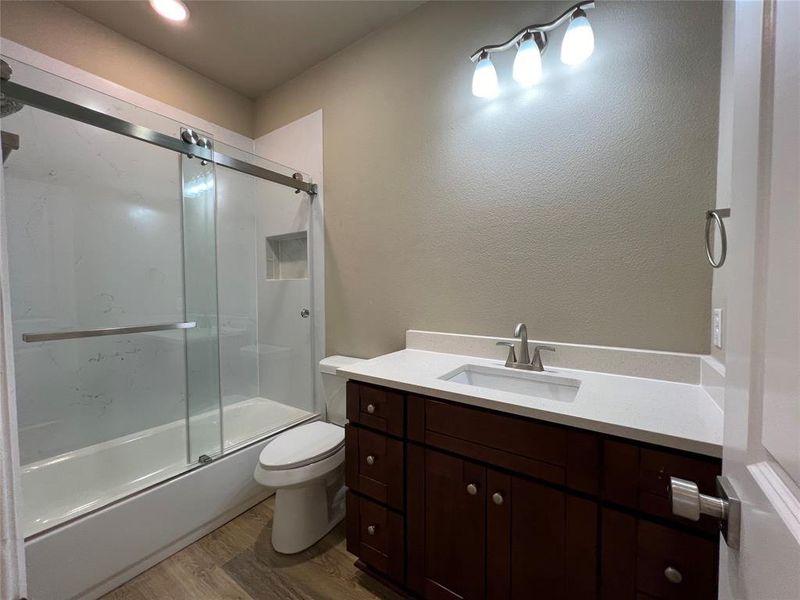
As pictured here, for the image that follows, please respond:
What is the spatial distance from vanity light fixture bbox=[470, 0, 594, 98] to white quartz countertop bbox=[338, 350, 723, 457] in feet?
4.08

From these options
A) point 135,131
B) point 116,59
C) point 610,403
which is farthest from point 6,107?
point 610,403

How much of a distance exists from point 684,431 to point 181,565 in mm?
1977

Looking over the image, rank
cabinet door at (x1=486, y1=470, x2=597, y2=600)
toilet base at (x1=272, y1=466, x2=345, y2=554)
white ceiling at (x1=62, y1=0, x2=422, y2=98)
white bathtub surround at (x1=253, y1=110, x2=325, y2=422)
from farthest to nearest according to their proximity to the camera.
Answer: white bathtub surround at (x1=253, y1=110, x2=325, y2=422)
white ceiling at (x1=62, y1=0, x2=422, y2=98)
toilet base at (x1=272, y1=466, x2=345, y2=554)
cabinet door at (x1=486, y1=470, x2=597, y2=600)

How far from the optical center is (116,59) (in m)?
1.88

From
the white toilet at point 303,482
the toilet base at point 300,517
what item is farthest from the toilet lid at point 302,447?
the toilet base at point 300,517

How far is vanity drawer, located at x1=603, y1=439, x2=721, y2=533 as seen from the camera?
721 millimetres

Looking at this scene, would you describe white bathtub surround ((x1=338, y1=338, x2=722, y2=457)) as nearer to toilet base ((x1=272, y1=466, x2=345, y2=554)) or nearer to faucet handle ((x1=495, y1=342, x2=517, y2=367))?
faucet handle ((x1=495, y1=342, x2=517, y2=367))

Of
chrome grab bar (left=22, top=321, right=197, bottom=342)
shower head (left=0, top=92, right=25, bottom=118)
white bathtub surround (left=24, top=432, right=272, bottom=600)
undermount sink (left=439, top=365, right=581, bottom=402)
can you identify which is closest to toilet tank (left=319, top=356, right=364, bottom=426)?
white bathtub surround (left=24, top=432, right=272, bottom=600)

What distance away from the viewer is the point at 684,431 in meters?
0.76

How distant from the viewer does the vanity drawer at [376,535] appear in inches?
46.7

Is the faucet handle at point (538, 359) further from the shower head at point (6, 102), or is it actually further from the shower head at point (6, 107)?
the shower head at point (6, 102)

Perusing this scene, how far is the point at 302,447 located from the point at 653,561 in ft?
4.47

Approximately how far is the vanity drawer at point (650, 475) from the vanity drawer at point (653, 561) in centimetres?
4

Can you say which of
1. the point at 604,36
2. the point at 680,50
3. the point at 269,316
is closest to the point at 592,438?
the point at 680,50
